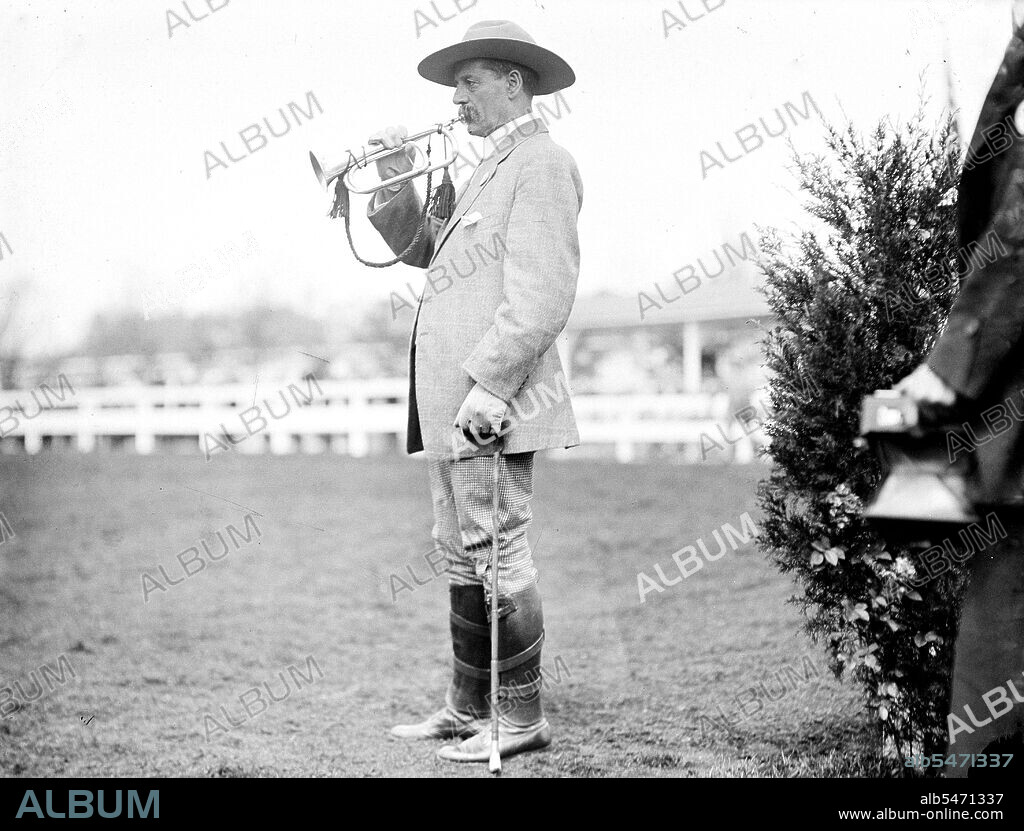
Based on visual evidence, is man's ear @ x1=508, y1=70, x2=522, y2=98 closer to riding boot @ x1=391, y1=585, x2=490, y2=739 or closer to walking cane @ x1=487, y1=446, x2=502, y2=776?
walking cane @ x1=487, y1=446, x2=502, y2=776

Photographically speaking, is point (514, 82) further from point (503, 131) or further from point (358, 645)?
point (358, 645)

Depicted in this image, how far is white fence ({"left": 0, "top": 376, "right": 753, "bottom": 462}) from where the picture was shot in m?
12.7

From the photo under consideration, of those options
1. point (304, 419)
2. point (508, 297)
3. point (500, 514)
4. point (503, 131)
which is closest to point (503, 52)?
point (503, 131)

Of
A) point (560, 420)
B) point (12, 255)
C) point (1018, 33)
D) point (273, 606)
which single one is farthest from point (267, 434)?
point (1018, 33)

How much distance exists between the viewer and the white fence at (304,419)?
41.5 feet

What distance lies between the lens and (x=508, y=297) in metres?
2.99

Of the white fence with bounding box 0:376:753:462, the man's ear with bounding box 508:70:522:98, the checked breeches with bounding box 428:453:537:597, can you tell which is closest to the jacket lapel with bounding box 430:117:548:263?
the man's ear with bounding box 508:70:522:98

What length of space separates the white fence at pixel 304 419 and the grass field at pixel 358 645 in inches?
123

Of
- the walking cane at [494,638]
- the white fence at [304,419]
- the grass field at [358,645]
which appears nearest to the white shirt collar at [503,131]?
the walking cane at [494,638]

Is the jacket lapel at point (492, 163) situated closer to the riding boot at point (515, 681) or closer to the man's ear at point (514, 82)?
the man's ear at point (514, 82)

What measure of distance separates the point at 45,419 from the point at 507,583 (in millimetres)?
11601

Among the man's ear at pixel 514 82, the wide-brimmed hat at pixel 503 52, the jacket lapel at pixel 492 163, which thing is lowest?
the jacket lapel at pixel 492 163

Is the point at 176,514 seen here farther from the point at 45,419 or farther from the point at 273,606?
the point at 45,419

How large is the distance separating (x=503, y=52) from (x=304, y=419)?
11483mm
